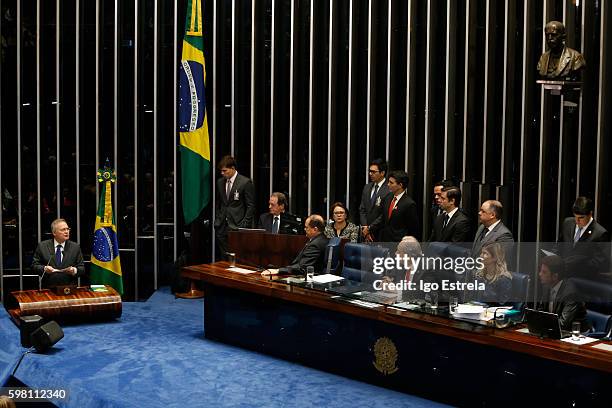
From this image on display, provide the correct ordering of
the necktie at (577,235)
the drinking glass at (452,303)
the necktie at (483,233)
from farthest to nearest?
the necktie at (577,235)
the necktie at (483,233)
the drinking glass at (452,303)

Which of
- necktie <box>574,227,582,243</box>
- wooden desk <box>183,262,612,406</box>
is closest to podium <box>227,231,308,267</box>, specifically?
wooden desk <box>183,262,612,406</box>

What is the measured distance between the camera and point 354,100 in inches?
347

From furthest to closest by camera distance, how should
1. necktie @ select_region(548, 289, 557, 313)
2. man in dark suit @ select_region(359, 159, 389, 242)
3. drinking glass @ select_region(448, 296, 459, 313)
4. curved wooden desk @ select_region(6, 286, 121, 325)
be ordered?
man in dark suit @ select_region(359, 159, 389, 242) < curved wooden desk @ select_region(6, 286, 121, 325) < drinking glass @ select_region(448, 296, 459, 313) < necktie @ select_region(548, 289, 557, 313)

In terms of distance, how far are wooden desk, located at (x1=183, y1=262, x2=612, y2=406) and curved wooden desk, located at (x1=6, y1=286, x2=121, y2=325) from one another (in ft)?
2.85

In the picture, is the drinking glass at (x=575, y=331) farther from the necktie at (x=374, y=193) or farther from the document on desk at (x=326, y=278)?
the necktie at (x=374, y=193)

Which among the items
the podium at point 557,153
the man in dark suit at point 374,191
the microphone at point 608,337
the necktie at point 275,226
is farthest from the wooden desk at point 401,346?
the podium at point 557,153

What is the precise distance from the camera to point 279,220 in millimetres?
7895

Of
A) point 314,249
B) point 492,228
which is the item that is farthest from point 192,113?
point 492,228

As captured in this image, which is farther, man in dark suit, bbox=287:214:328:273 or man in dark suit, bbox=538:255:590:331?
man in dark suit, bbox=287:214:328:273

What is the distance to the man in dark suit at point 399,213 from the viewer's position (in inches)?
296

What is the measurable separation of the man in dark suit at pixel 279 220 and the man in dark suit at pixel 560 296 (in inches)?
107

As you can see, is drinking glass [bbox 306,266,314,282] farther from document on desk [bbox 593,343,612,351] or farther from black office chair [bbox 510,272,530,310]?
document on desk [bbox 593,343,612,351]

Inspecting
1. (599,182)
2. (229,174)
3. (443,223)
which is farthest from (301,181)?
(599,182)

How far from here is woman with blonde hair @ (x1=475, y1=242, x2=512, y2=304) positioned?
557 centimetres
